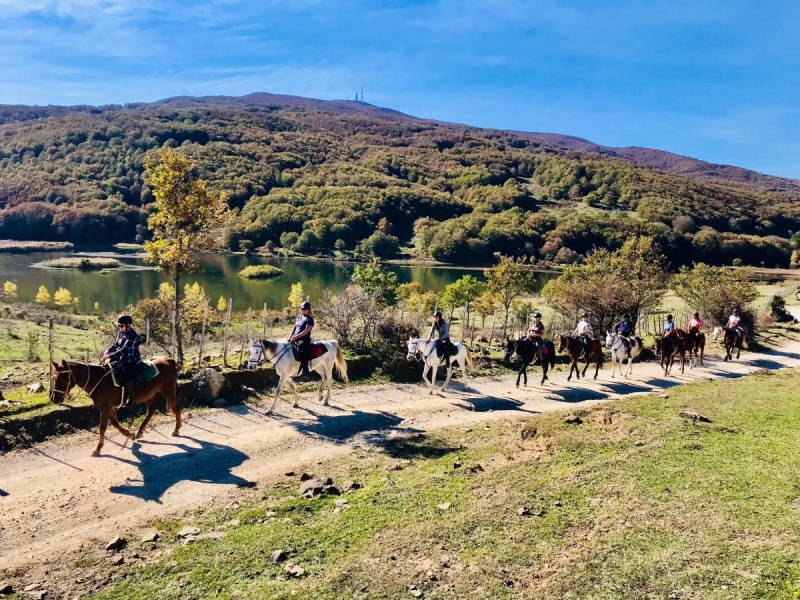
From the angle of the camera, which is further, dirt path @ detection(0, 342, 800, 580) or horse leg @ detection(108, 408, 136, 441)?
horse leg @ detection(108, 408, 136, 441)

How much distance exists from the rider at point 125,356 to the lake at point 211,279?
3871 centimetres

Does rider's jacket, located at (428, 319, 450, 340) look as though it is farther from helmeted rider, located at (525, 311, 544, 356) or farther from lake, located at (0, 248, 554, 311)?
lake, located at (0, 248, 554, 311)

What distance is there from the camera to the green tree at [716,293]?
33.5 m

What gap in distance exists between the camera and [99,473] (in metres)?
9.77

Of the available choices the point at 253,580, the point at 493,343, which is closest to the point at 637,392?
the point at 493,343

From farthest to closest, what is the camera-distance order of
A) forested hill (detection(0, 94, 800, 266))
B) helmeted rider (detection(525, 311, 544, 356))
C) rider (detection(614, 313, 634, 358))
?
forested hill (detection(0, 94, 800, 266)), rider (detection(614, 313, 634, 358)), helmeted rider (detection(525, 311, 544, 356))

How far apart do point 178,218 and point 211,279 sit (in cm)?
7625

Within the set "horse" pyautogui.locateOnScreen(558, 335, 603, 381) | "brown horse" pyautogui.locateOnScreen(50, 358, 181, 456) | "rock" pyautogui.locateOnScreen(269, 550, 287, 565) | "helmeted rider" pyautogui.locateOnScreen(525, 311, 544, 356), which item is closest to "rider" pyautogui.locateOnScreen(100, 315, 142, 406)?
"brown horse" pyautogui.locateOnScreen(50, 358, 181, 456)

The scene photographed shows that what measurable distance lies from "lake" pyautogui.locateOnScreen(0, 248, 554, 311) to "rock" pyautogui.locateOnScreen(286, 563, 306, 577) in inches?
1715

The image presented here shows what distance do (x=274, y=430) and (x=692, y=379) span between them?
18006 mm

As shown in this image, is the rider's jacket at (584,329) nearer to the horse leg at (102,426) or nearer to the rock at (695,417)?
the rock at (695,417)

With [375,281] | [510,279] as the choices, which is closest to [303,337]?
[375,281]

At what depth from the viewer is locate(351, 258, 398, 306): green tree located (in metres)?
24.6

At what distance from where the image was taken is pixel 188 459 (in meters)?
10.5
